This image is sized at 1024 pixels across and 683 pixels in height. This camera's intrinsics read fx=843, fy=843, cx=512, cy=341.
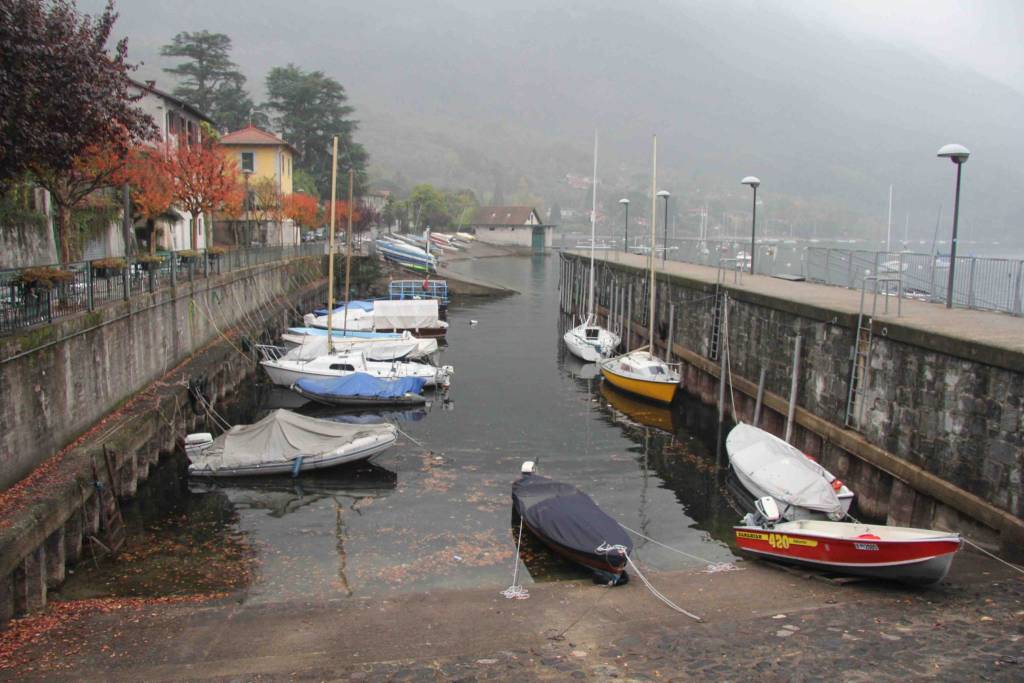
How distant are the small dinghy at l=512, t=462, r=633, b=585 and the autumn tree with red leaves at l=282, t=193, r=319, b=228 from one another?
63981 mm

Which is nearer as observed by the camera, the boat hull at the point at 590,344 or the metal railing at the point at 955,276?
the metal railing at the point at 955,276

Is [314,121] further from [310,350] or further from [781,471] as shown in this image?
[781,471]

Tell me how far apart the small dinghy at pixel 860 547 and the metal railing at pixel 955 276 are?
10001mm

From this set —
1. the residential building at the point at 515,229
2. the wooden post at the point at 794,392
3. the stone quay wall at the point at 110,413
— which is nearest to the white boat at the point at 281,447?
the stone quay wall at the point at 110,413

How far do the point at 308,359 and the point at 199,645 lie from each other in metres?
26.7

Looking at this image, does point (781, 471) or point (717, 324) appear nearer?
point (781, 471)

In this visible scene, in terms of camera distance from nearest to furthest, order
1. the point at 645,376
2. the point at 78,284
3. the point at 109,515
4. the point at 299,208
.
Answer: the point at 109,515
the point at 78,284
the point at 645,376
the point at 299,208

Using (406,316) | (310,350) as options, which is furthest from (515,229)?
(310,350)

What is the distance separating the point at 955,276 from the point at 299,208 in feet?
221

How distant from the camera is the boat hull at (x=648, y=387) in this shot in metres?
36.7

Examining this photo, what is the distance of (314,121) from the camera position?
11894 centimetres

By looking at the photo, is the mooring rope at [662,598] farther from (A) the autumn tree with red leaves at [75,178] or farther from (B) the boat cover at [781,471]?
(A) the autumn tree with red leaves at [75,178]

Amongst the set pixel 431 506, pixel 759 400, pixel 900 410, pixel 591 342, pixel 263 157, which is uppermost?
pixel 263 157

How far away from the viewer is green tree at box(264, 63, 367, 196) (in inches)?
4641
